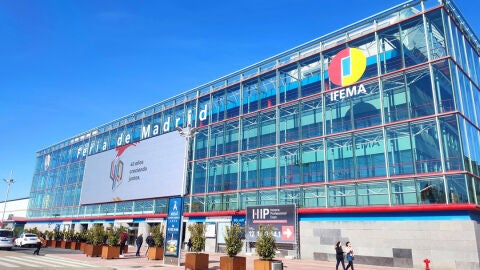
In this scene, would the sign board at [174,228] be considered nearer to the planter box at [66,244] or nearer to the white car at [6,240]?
the white car at [6,240]

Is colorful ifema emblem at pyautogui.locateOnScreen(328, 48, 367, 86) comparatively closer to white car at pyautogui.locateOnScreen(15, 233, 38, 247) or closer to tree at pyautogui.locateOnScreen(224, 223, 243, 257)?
tree at pyautogui.locateOnScreen(224, 223, 243, 257)

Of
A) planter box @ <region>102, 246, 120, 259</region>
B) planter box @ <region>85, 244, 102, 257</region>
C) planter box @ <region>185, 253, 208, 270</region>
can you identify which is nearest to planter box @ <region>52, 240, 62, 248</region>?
planter box @ <region>85, 244, 102, 257</region>

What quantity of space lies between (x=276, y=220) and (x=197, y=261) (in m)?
13.3

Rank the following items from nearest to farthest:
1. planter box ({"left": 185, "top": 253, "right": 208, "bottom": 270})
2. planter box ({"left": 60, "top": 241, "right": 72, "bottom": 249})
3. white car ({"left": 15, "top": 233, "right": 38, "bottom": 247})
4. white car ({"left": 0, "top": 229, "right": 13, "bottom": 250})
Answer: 1. planter box ({"left": 185, "top": 253, "right": 208, "bottom": 270})
2. white car ({"left": 0, "top": 229, "right": 13, "bottom": 250})
3. white car ({"left": 15, "top": 233, "right": 38, "bottom": 247})
4. planter box ({"left": 60, "top": 241, "right": 72, "bottom": 249})

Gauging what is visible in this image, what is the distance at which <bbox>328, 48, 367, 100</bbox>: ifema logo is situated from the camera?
32.6 meters

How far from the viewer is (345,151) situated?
3375cm

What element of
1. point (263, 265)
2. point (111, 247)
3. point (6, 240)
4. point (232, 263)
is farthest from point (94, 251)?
point (263, 265)

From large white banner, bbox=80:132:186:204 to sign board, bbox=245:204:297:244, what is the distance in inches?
359

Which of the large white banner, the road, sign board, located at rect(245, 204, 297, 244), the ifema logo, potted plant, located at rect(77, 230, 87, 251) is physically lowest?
the road

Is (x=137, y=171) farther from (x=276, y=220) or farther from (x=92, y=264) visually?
(x=92, y=264)

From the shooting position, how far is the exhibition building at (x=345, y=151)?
83.7ft

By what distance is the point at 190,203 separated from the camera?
1732 inches

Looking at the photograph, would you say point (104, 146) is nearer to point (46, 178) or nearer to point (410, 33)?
A: point (46, 178)

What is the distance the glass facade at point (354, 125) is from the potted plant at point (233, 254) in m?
13.6
